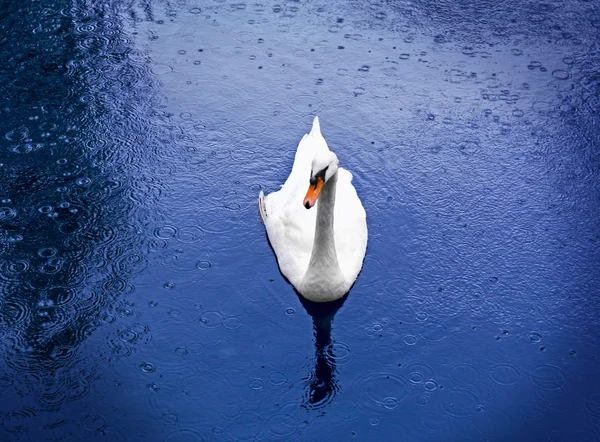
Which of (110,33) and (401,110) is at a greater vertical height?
(110,33)

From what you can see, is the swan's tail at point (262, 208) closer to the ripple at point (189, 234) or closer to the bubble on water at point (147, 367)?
the ripple at point (189, 234)

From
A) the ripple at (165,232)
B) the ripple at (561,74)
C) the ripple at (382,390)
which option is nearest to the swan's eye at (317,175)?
the ripple at (382,390)

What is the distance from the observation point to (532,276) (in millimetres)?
7477

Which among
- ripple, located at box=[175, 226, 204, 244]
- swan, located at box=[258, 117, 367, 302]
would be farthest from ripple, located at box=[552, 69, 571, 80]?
ripple, located at box=[175, 226, 204, 244]

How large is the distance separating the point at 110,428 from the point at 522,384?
3.28 m

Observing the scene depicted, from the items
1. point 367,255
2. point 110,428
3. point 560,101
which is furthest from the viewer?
point 560,101

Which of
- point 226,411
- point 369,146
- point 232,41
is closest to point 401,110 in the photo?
point 369,146

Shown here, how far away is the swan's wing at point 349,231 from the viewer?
7410mm

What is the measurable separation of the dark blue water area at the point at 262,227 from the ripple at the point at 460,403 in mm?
20

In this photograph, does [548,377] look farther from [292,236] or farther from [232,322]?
[232,322]

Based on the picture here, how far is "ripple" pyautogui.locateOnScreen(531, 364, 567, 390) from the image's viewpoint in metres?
6.48

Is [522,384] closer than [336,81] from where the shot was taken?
Yes

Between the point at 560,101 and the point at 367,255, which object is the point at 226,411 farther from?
the point at 560,101

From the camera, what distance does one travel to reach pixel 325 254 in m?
6.99
